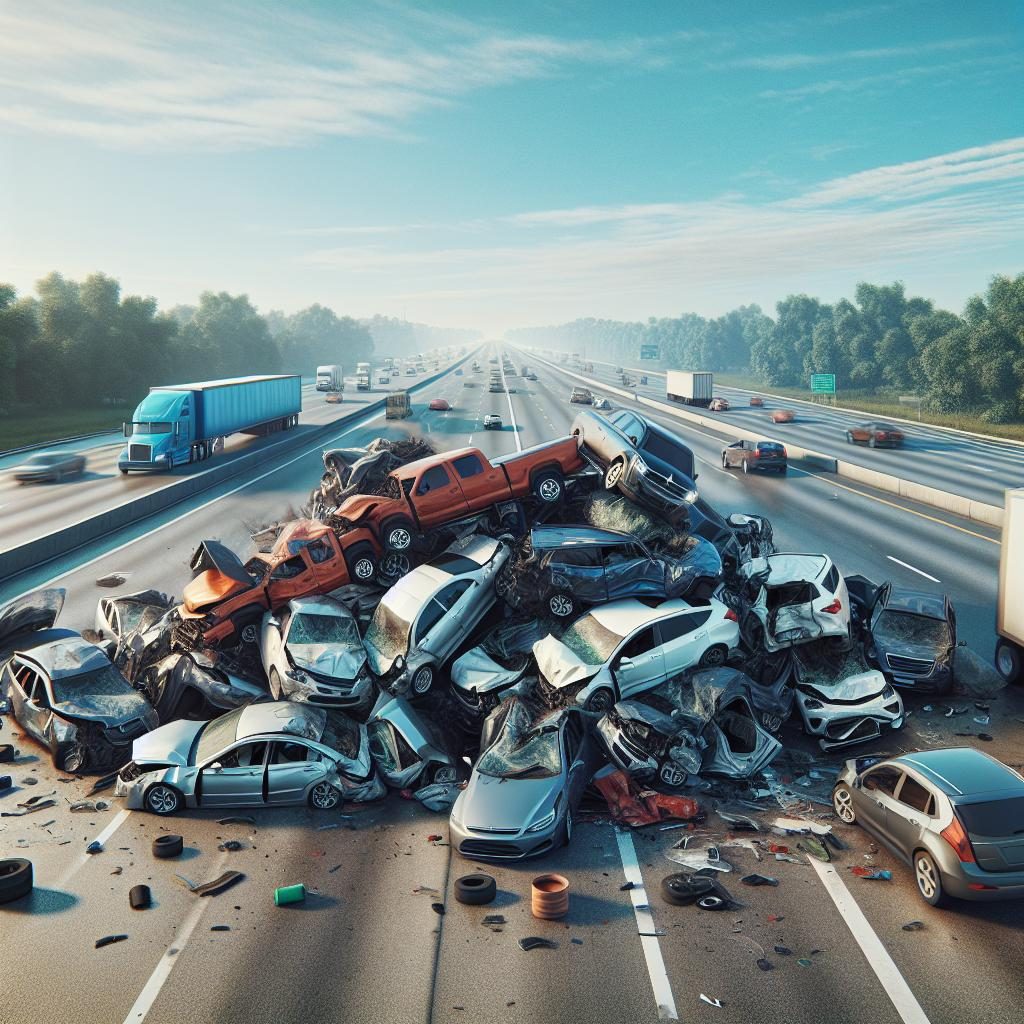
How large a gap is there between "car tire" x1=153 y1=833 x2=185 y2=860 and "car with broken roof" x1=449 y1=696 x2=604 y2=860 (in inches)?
134

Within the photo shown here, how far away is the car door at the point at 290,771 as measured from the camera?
11961mm

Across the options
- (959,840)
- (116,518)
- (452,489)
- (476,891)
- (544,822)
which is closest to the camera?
(959,840)

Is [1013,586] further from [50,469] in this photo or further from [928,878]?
[50,469]

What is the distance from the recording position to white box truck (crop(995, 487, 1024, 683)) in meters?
15.6

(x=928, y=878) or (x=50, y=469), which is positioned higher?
(x=50, y=469)

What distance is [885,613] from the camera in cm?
1684

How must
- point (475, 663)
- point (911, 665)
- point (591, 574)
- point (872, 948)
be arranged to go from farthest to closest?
point (911, 665), point (591, 574), point (475, 663), point (872, 948)

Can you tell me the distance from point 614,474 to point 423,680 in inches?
278

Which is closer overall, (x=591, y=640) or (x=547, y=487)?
(x=591, y=640)

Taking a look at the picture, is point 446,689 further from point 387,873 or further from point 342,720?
point 387,873

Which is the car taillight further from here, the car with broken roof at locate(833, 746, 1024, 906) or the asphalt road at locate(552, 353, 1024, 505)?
the asphalt road at locate(552, 353, 1024, 505)

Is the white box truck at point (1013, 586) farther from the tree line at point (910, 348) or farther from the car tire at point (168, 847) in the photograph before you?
the tree line at point (910, 348)

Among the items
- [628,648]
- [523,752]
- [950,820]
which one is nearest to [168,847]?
[523,752]

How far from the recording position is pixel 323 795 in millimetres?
12070
